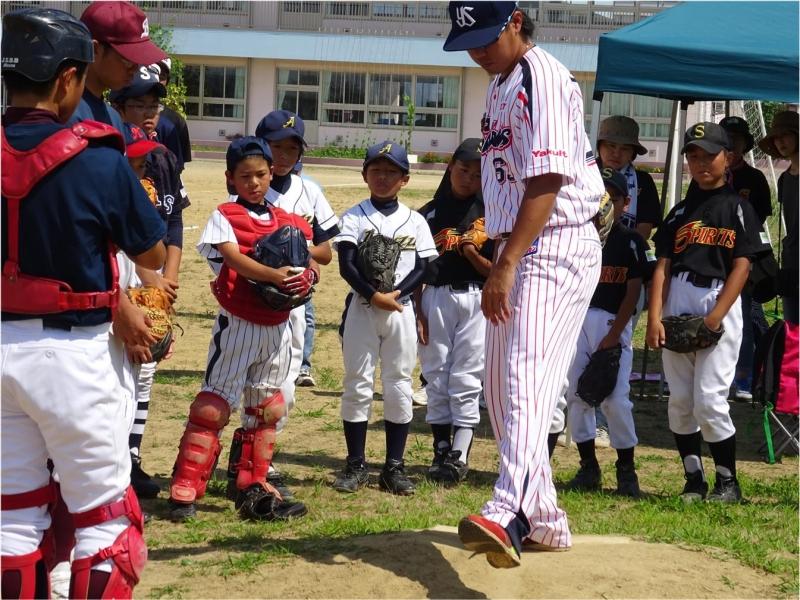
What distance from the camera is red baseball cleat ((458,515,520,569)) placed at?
413 cm

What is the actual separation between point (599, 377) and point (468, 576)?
2.51 meters

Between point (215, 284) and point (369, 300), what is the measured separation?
0.93m

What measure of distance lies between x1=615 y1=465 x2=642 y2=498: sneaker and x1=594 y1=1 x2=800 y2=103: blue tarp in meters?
2.65

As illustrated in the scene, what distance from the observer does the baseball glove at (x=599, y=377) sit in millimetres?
6695

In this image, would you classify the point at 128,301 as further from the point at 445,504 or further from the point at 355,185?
the point at 355,185

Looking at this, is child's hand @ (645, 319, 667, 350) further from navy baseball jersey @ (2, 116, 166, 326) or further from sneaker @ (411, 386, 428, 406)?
navy baseball jersey @ (2, 116, 166, 326)

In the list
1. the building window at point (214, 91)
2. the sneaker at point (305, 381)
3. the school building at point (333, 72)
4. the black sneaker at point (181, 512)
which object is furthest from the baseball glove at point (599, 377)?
the building window at point (214, 91)

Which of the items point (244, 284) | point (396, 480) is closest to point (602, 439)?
point (396, 480)

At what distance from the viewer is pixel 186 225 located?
1822cm

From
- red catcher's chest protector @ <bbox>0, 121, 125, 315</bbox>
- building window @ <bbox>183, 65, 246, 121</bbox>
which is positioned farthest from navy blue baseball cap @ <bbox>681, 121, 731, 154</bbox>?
building window @ <bbox>183, 65, 246, 121</bbox>

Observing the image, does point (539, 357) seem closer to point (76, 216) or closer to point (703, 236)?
point (76, 216)

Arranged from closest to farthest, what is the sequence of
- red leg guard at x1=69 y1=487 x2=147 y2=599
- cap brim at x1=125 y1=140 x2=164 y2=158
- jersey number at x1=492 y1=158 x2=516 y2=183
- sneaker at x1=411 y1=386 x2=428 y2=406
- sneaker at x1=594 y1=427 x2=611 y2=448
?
1. red leg guard at x1=69 y1=487 x2=147 y2=599
2. jersey number at x1=492 y1=158 x2=516 y2=183
3. cap brim at x1=125 y1=140 x2=164 y2=158
4. sneaker at x1=594 y1=427 x2=611 y2=448
5. sneaker at x1=411 y1=386 x2=428 y2=406

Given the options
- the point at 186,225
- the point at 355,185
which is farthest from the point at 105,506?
the point at 355,185

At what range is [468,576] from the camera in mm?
4457
